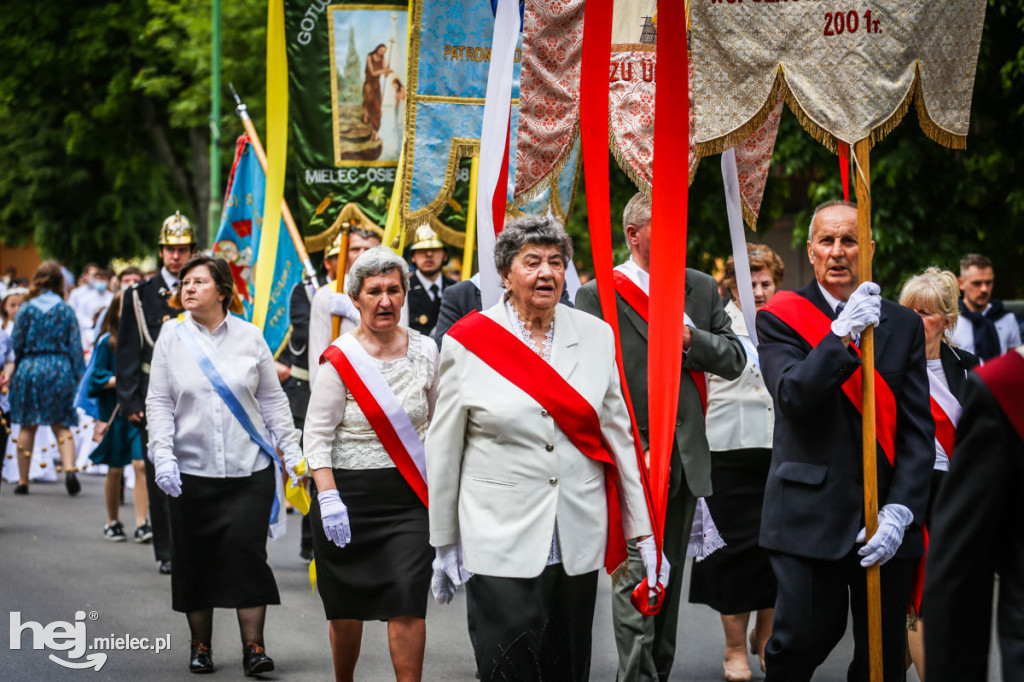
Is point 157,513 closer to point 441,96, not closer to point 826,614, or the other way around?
point 441,96

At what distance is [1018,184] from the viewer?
12.9m

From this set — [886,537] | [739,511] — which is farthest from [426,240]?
[886,537]

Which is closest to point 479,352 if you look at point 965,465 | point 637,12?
point 965,465

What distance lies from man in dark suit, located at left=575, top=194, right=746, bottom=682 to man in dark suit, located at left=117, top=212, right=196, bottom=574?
14.2ft

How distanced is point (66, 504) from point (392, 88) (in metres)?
6.57

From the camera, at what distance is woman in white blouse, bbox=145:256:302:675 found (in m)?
6.81

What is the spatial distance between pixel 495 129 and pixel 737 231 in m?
1.22

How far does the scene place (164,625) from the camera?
26.2 feet

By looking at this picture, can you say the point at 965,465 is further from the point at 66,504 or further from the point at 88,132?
the point at 88,132

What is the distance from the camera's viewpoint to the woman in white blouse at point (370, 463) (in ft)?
18.9

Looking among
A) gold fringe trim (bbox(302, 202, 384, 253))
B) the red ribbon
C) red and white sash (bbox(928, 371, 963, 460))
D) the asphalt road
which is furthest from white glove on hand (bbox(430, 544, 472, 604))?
gold fringe trim (bbox(302, 202, 384, 253))

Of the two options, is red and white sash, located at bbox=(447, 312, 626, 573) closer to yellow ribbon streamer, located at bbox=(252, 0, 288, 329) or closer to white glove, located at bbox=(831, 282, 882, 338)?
white glove, located at bbox=(831, 282, 882, 338)

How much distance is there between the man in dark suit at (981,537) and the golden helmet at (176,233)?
291 inches

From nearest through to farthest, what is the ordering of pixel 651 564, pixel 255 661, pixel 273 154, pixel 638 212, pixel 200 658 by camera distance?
pixel 651 564 → pixel 638 212 → pixel 255 661 → pixel 200 658 → pixel 273 154
